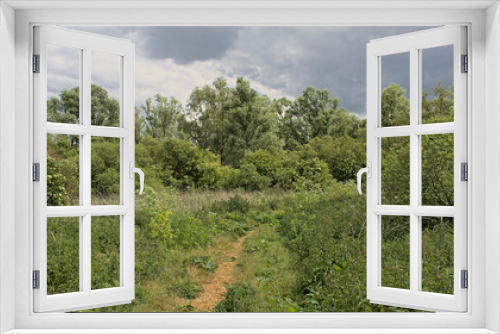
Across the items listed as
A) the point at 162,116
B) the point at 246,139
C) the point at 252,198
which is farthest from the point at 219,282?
the point at 162,116

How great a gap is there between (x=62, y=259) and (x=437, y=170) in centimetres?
362

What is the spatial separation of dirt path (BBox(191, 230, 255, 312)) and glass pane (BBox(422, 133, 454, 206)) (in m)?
2.38

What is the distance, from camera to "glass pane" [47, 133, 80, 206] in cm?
387

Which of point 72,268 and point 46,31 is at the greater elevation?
point 46,31

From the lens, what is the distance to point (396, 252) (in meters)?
3.50

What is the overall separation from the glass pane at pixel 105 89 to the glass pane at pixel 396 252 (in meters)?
3.26

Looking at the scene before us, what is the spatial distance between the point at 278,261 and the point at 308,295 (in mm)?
716

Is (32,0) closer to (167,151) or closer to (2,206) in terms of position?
(2,206)

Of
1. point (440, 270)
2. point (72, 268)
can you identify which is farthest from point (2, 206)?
point (440, 270)

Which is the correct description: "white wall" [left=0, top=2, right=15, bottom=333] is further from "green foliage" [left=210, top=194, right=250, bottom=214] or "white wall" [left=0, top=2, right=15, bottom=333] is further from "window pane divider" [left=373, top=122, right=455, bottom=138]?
"green foliage" [left=210, top=194, right=250, bottom=214]

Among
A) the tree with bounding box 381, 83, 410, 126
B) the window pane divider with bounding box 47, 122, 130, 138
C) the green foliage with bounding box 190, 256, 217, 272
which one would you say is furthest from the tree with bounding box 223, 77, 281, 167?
the window pane divider with bounding box 47, 122, 130, 138

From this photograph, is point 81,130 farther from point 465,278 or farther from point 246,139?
point 246,139

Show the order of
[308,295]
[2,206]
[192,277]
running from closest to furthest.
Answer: [2,206] → [308,295] → [192,277]

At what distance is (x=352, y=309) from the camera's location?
3.33 m
